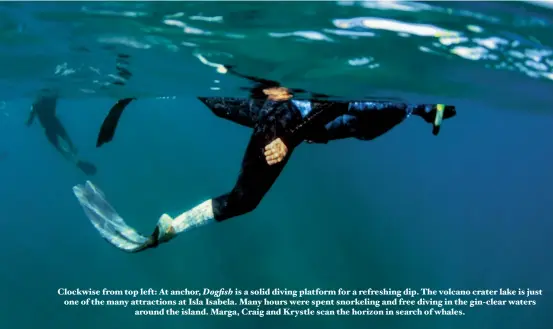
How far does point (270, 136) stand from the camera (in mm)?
6629

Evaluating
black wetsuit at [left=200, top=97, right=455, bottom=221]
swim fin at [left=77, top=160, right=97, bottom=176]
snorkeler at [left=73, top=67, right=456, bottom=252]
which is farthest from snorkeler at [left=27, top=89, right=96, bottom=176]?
black wetsuit at [left=200, top=97, right=455, bottom=221]

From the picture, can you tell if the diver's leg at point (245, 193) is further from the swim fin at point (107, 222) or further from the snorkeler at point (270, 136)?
the swim fin at point (107, 222)

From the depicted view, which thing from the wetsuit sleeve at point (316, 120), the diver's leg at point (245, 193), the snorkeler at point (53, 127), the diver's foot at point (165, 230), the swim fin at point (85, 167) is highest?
the wetsuit sleeve at point (316, 120)

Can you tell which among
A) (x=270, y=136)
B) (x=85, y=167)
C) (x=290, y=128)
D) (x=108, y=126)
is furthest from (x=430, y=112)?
(x=85, y=167)

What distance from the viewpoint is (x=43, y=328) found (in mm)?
22203

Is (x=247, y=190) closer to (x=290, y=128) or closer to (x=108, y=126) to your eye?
(x=290, y=128)

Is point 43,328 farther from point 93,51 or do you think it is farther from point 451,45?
point 451,45

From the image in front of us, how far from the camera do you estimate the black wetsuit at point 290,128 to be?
6.48m

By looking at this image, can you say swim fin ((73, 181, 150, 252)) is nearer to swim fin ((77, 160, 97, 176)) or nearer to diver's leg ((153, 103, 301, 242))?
diver's leg ((153, 103, 301, 242))

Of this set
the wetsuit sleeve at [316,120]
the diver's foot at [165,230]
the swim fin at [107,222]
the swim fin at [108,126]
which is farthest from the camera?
the swim fin at [108,126]

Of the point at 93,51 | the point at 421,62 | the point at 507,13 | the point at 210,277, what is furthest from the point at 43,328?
the point at 507,13

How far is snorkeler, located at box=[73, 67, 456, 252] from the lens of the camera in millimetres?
6480

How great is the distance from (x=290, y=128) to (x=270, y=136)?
1.29 ft

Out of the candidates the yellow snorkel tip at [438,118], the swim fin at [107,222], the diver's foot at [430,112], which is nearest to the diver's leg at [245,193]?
the swim fin at [107,222]
